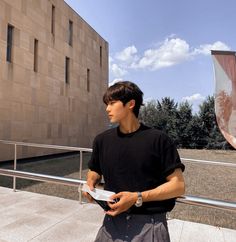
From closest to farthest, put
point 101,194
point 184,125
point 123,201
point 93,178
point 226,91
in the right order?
1. point 123,201
2. point 101,194
3. point 93,178
4. point 226,91
5. point 184,125

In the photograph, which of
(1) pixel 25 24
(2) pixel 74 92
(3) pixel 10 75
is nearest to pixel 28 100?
(3) pixel 10 75

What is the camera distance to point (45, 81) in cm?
1551

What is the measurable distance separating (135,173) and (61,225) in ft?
9.31

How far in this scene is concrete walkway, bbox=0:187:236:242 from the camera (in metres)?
3.62

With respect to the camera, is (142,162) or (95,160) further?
(95,160)

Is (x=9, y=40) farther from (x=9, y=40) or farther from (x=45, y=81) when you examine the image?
(x=45, y=81)

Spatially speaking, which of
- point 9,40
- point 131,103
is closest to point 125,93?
point 131,103

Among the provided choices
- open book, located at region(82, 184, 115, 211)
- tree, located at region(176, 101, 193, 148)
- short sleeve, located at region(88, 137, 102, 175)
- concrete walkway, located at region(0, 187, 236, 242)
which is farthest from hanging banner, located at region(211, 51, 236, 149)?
tree, located at region(176, 101, 193, 148)

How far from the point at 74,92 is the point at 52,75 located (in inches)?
120

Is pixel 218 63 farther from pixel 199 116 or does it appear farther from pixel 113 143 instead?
pixel 199 116

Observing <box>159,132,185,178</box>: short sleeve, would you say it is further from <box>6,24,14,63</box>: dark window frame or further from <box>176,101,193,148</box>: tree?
<box>176,101,193,148</box>: tree

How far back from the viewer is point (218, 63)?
8.78 meters

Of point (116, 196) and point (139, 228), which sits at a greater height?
point (116, 196)

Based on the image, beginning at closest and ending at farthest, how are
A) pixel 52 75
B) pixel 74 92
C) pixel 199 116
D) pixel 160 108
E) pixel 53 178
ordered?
1. pixel 53 178
2. pixel 52 75
3. pixel 74 92
4. pixel 199 116
5. pixel 160 108
